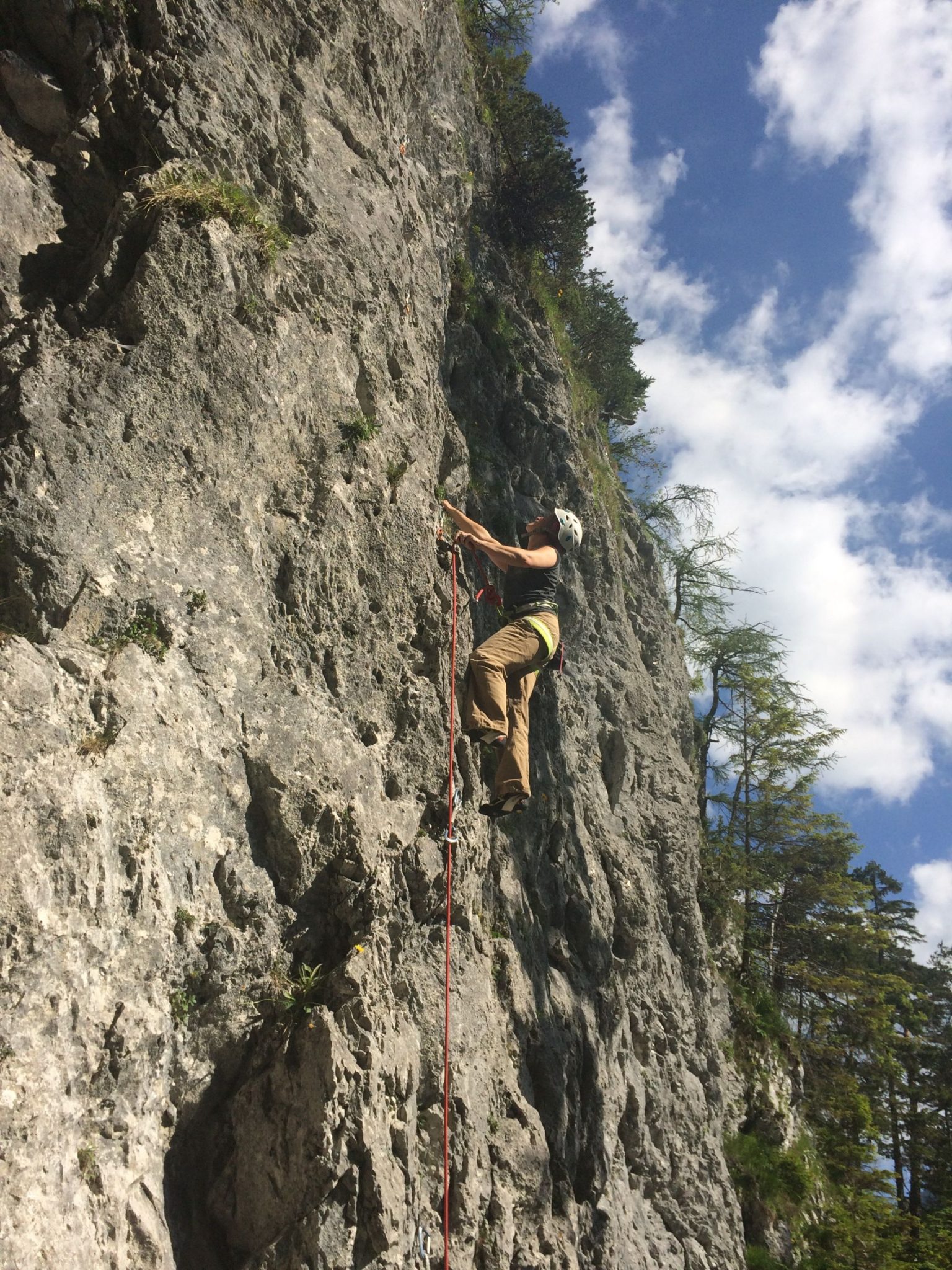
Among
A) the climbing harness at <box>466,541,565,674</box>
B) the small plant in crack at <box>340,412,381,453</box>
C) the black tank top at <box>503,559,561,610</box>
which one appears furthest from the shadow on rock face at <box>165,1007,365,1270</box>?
the black tank top at <box>503,559,561,610</box>

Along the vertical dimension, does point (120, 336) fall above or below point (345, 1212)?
above

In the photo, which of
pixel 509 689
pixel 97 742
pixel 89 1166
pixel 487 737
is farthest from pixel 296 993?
pixel 509 689

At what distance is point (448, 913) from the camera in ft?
19.1

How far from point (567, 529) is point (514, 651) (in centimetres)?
142

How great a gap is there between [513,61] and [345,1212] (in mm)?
15668

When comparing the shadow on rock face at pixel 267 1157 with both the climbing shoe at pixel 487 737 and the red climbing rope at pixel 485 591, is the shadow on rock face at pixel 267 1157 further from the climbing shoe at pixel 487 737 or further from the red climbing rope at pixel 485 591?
the red climbing rope at pixel 485 591

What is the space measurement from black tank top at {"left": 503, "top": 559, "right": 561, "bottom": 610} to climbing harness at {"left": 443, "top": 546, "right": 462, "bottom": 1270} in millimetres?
751

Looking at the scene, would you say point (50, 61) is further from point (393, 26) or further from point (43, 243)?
point (393, 26)

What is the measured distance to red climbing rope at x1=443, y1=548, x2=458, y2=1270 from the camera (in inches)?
202

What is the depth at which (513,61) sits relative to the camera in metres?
14.3

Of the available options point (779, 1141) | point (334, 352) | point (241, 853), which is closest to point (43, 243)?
point (334, 352)

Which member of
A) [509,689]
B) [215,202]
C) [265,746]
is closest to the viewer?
[265,746]

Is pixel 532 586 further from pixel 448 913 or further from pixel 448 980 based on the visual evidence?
pixel 448 980

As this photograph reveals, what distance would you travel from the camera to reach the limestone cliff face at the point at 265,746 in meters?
3.92
